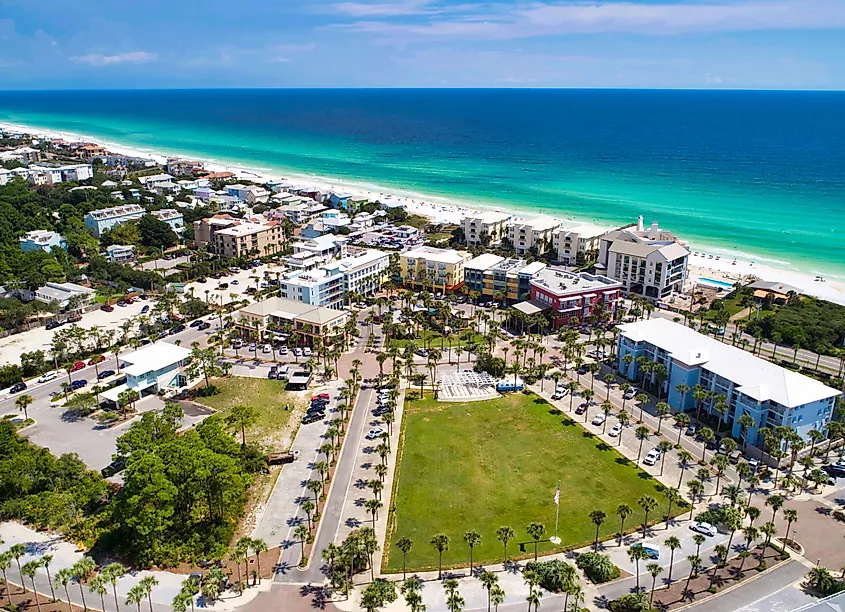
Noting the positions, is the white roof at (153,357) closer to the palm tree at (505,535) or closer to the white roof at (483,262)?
the palm tree at (505,535)

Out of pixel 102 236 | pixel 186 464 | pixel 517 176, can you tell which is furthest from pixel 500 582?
pixel 517 176

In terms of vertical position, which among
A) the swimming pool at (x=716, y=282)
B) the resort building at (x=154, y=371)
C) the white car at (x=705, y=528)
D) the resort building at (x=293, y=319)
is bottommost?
the white car at (x=705, y=528)

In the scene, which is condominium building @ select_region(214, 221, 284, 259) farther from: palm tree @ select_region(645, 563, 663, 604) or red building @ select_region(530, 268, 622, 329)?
palm tree @ select_region(645, 563, 663, 604)

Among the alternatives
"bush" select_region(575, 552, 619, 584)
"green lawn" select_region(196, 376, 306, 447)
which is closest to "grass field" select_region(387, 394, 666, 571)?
"bush" select_region(575, 552, 619, 584)

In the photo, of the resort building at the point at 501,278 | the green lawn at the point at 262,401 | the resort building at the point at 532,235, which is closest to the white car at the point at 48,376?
the green lawn at the point at 262,401

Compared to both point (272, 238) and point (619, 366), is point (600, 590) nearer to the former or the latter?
point (619, 366)

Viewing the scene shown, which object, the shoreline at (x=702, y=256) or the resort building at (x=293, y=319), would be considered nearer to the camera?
the resort building at (x=293, y=319)
